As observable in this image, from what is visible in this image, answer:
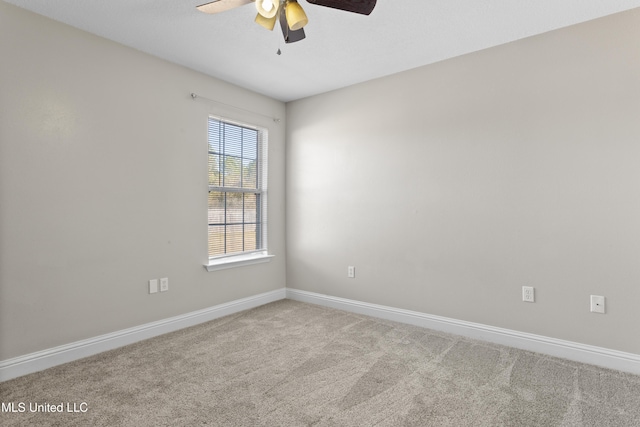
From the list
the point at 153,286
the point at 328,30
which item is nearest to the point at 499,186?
the point at 328,30

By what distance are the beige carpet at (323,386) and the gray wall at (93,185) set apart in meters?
0.43

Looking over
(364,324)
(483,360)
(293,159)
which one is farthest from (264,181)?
(483,360)

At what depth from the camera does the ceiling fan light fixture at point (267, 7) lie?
5.74 ft

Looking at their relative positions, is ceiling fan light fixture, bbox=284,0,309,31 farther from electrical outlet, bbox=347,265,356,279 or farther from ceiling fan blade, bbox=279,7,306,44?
electrical outlet, bbox=347,265,356,279

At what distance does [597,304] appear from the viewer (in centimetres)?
243

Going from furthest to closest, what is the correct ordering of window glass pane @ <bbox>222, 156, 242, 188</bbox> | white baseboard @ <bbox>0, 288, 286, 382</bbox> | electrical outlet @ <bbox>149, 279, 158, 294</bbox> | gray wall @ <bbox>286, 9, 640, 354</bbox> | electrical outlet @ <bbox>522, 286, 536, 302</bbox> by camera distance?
window glass pane @ <bbox>222, 156, 242, 188</bbox> < electrical outlet @ <bbox>149, 279, 158, 294</bbox> < electrical outlet @ <bbox>522, 286, 536, 302</bbox> < gray wall @ <bbox>286, 9, 640, 354</bbox> < white baseboard @ <bbox>0, 288, 286, 382</bbox>

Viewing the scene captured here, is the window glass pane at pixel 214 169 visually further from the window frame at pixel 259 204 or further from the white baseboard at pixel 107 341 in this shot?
the white baseboard at pixel 107 341

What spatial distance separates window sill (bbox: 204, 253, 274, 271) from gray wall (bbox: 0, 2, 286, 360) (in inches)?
4.0

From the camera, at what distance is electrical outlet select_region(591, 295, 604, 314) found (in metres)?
2.41

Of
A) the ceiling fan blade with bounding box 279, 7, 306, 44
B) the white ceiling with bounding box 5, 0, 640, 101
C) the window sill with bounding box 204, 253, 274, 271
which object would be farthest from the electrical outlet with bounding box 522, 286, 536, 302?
the window sill with bounding box 204, 253, 274, 271

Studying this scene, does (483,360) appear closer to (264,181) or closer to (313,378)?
(313,378)

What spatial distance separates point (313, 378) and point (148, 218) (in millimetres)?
1935

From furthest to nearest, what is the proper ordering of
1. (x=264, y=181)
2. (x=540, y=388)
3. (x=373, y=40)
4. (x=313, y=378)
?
(x=264, y=181) → (x=373, y=40) → (x=313, y=378) → (x=540, y=388)

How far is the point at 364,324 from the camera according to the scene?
129 inches
